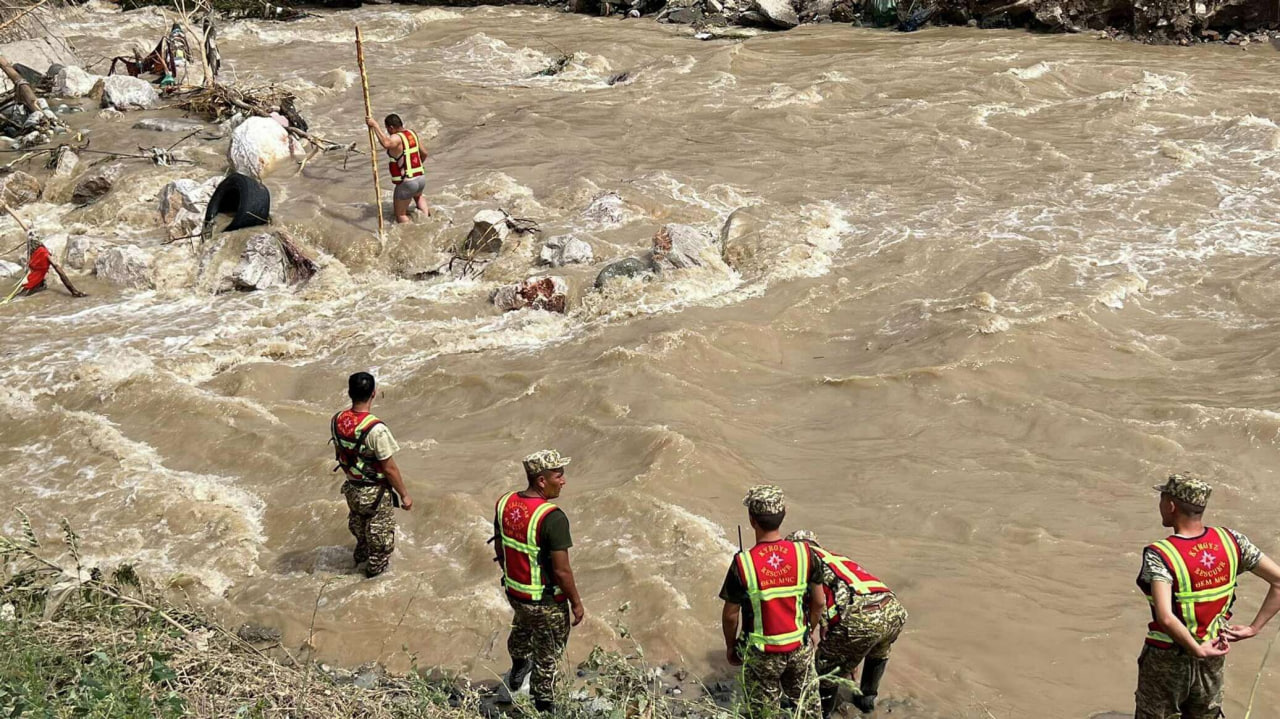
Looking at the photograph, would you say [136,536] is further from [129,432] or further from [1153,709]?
[1153,709]

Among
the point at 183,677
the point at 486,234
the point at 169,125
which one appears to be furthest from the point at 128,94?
the point at 183,677

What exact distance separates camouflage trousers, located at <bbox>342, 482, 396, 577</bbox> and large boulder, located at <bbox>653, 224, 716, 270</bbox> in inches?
195

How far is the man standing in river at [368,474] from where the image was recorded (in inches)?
229

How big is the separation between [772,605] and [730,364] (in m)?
4.73

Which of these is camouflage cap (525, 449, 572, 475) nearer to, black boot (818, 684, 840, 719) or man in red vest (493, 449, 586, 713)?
man in red vest (493, 449, 586, 713)

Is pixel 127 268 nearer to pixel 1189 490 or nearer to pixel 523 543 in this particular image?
pixel 523 543

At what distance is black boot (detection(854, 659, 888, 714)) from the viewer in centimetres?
477

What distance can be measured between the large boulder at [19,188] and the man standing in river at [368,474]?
9578mm

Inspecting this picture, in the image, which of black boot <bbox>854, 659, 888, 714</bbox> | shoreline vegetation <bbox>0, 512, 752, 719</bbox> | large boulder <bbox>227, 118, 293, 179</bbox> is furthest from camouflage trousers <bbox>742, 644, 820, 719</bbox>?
large boulder <bbox>227, 118, 293, 179</bbox>

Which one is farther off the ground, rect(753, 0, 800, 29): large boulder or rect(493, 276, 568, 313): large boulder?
rect(753, 0, 800, 29): large boulder

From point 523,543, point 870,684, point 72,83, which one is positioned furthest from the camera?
point 72,83

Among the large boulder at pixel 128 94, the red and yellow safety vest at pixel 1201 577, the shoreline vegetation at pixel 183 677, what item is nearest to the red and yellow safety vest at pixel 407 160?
the shoreline vegetation at pixel 183 677

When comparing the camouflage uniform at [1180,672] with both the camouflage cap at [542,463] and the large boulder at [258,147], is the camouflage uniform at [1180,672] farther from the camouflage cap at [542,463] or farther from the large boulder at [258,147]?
the large boulder at [258,147]

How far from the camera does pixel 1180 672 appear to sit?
4211mm
